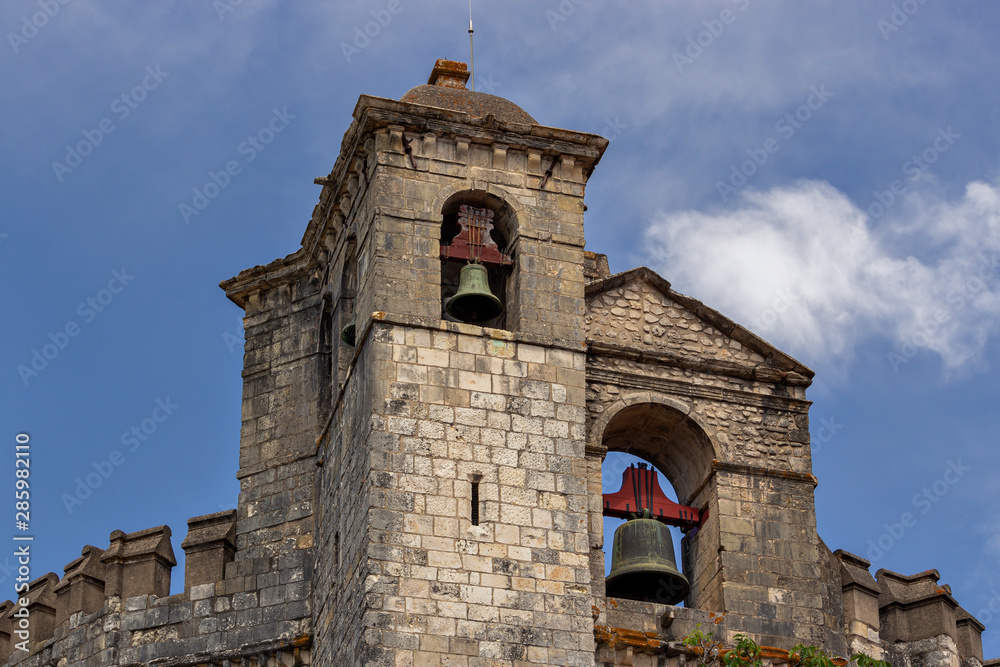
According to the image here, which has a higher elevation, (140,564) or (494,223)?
(494,223)

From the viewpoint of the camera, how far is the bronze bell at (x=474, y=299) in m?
26.2

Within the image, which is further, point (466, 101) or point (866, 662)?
point (466, 101)

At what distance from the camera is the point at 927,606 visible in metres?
27.0

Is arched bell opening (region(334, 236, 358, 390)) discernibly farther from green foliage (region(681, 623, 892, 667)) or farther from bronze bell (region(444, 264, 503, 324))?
green foliage (region(681, 623, 892, 667))

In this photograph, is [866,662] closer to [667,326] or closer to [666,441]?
[666,441]

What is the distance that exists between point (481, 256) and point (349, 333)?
5.57ft

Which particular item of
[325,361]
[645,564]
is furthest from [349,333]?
[645,564]

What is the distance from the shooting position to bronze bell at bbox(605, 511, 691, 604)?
26172 mm

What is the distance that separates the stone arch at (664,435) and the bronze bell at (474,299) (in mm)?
1700

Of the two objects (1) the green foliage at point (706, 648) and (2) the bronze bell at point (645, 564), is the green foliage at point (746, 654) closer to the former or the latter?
(1) the green foliage at point (706, 648)

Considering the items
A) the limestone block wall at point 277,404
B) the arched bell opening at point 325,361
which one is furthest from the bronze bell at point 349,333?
the limestone block wall at point 277,404

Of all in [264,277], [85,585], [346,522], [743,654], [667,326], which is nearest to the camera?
[743,654]

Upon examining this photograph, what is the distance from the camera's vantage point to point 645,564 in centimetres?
2609

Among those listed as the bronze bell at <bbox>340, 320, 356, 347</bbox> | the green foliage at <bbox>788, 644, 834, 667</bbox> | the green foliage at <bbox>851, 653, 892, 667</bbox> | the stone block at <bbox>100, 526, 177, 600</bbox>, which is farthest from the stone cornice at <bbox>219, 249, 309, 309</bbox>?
the green foliage at <bbox>851, 653, 892, 667</bbox>
